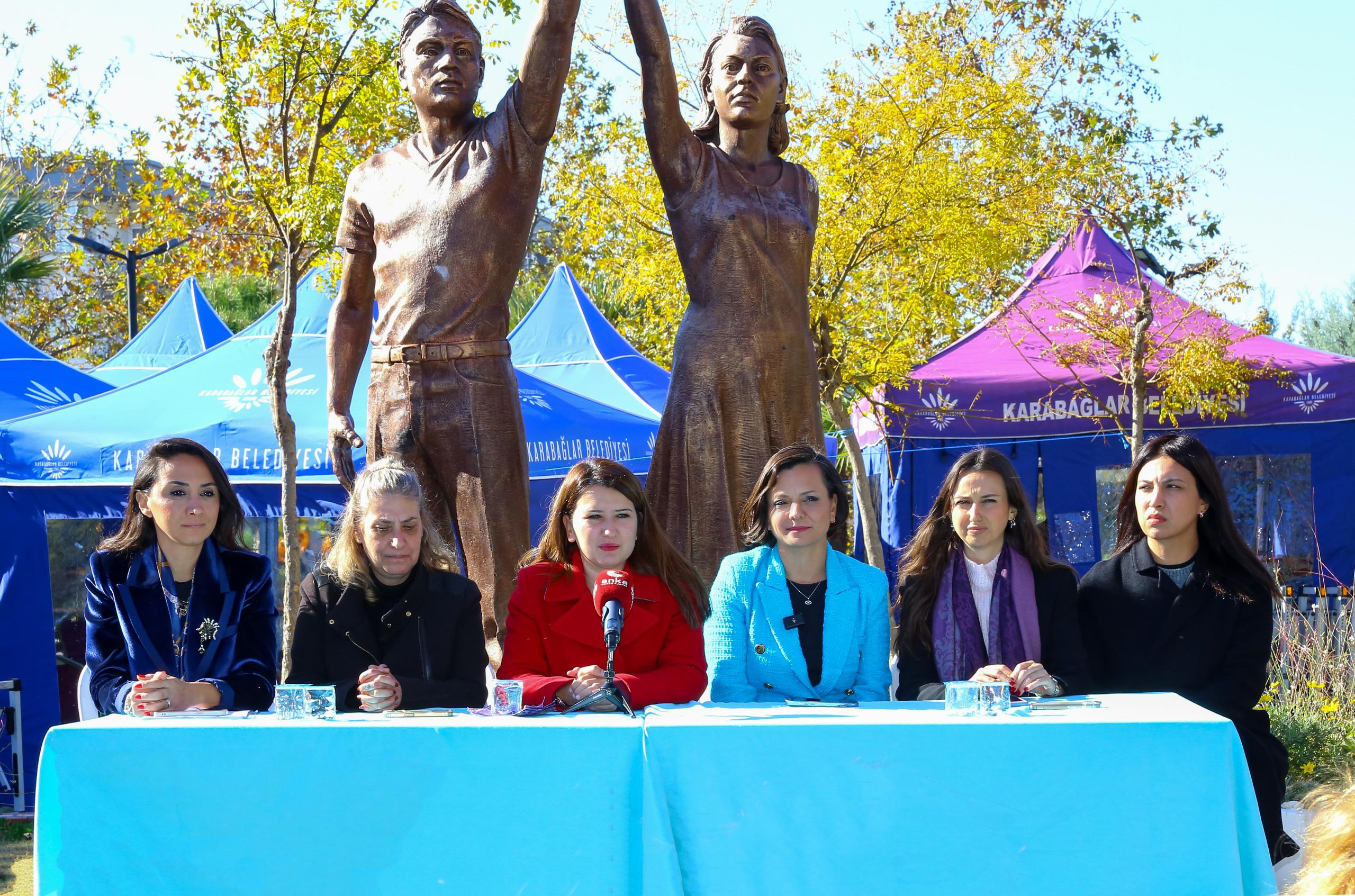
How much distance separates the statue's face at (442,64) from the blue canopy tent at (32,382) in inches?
284

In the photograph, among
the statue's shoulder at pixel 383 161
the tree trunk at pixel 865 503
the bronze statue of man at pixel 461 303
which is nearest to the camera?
Answer: the bronze statue of man at pixel 461 303

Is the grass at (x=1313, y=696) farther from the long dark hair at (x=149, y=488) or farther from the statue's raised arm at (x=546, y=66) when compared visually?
the long dark hair at (x=149, y=488)

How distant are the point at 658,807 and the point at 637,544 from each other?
1.29 m

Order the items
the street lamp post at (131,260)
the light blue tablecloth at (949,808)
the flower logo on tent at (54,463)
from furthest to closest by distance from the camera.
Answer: the street lamp post at (131,260), the flower logo on tent at (54,463), the light blue tablecloth at (949,808)

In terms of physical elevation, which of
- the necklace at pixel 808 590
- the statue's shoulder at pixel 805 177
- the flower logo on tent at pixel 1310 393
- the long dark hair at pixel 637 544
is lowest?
the necklace at pixel 808 590

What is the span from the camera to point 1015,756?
273 cm

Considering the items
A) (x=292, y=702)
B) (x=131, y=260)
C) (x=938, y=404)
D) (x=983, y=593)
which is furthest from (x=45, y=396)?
(x=983, y=593)

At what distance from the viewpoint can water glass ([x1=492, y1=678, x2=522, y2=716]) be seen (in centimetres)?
304

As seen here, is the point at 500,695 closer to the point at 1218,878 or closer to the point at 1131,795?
the point at 1131,795

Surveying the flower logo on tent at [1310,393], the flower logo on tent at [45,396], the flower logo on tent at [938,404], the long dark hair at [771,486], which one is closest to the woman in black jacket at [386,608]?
the long dark hair at [771,486]

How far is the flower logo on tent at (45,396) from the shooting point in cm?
1091

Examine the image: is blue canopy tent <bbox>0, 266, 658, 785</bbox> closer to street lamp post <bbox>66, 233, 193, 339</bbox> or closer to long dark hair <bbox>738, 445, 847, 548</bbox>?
long dark hair <bbox>738, 445, 847, 548</bbox>

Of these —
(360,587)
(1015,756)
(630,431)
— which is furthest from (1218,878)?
(630,431)

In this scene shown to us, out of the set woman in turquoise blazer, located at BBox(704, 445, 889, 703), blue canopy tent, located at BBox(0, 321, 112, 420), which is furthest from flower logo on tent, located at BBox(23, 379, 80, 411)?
woman in turquoise blazer, located at BBox(704, 445, 889, 703)
